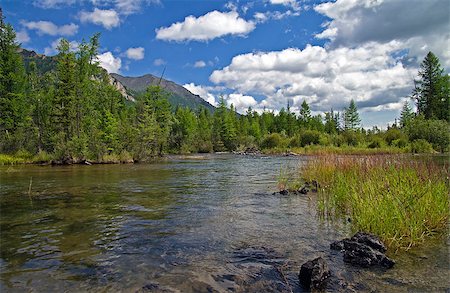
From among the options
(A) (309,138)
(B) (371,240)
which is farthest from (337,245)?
(A) (309,138)

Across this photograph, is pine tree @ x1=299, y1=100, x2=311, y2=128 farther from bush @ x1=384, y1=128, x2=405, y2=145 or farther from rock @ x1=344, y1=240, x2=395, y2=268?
rock @ x1=344, y1=240, x2=395, y2=268

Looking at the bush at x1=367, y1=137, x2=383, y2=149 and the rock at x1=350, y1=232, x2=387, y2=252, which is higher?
the bush at x1=367, y1=137, x2=383, y2=149

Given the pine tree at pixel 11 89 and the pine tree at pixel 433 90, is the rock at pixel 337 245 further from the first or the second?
the pine tree at pixel 433 90

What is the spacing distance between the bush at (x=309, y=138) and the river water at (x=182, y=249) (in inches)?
2122

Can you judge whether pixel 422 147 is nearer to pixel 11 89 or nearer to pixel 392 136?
pixel 392 136

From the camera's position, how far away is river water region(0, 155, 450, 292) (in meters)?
5.09

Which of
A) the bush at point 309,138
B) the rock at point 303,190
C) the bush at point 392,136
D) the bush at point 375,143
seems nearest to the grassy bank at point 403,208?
the rock at point 303,190

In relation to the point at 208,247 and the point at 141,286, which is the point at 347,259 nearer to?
the point at 208,247

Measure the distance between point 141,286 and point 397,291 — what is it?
3790 mm

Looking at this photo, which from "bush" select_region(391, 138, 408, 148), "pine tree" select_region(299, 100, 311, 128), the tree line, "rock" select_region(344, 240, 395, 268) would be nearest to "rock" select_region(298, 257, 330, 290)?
"rock" select_region(344, 240, 395, 268)

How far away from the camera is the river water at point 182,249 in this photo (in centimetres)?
509

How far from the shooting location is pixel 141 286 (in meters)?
5.01

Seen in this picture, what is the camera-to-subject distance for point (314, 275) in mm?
4898

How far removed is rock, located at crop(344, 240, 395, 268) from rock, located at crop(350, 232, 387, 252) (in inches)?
7.9
